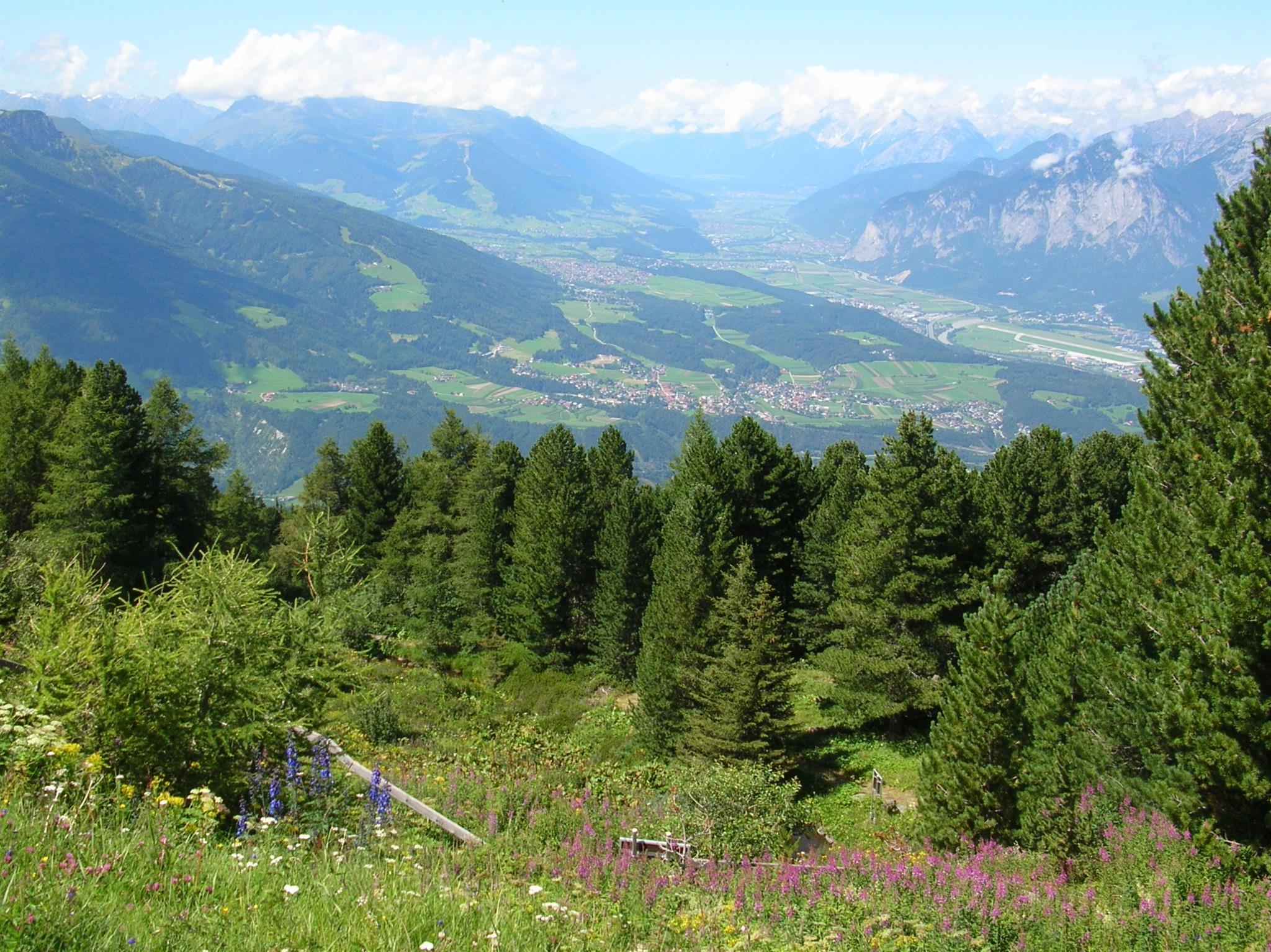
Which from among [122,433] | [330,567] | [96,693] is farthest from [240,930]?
[122,433]

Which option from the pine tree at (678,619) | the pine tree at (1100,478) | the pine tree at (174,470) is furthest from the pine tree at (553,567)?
the pine tree at (1100,478)

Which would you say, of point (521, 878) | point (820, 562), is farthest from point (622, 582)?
point (521, 878)

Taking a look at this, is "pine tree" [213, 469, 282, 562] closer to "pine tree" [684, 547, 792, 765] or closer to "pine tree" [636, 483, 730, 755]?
"pine tree" [636, 483, 730, 755]

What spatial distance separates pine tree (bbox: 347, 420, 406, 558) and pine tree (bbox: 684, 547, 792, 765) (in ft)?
96.1

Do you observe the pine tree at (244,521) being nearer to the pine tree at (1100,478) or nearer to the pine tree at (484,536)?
the pine tree at (484,536)

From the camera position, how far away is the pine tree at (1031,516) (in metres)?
31.8

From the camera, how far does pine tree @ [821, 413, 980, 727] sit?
2573 centimetres

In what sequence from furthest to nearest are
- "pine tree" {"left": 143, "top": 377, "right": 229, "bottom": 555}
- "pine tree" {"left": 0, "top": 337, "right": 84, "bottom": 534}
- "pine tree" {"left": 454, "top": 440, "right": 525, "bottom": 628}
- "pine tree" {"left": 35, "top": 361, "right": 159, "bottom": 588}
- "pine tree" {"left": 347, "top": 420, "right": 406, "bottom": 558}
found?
1. "pine tree" {"left": 347, "top": 420, "right": 406, "bottom": 558}
2. "pine tree" {"left": 454, "top": 440, "right": 525, "bottom": 628}
3. "pine tree" {"left": 143, "top": 377, "right": 229, "bottom": 555}
4. "pine tree" {"left": 0, "top": 337, "right": 84, "bottom": 534}
5. "pine tree" {"left": 35, "top": 361, "right": 159, "bottom": 588}

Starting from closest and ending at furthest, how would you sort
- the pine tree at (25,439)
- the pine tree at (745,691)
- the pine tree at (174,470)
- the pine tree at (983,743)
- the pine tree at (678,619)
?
1. the pine tree at (983,743)
2. the pine tree at (745,691)
3. the pine tree at (678,619)
4. the pine tree at (25,439)
5. the pine tree at (174,470)

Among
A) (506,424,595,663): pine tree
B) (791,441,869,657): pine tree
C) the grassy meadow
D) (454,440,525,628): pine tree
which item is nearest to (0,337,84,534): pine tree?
(454,440,525,628): pine tree

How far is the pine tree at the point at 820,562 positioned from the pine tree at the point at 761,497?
75 cm

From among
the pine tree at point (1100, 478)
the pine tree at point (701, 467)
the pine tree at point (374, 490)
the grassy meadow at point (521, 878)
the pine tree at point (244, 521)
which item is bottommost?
the pine tree at point (244, 521)

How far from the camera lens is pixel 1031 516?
33562mm

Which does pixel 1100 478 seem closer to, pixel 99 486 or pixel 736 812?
pixel 736 812
